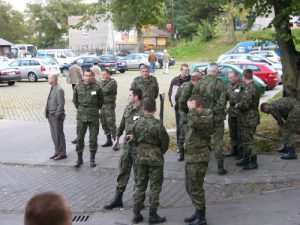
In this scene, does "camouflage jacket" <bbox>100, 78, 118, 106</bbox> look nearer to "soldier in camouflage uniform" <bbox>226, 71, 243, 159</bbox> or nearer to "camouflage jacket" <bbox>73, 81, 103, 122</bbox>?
"camouflage jacket" <bbox>73, 81, 103, 122</bbox>

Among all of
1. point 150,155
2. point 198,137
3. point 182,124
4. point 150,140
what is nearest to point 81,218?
point 150,155

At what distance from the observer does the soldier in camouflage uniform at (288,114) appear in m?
9.80

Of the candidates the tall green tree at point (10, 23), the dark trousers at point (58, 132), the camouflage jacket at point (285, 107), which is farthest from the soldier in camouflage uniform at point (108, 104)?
the tall green tree at point (10, 23)

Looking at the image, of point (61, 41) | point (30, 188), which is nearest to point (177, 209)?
point (30, 188)

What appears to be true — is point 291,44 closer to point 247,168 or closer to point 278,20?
point 278,20

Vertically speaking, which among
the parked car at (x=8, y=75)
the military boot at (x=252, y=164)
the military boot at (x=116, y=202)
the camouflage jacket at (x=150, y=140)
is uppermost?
the camouflage jacket at (x=150, y=140)

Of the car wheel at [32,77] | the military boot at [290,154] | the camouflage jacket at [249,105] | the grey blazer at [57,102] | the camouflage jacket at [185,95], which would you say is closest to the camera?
the camouflage jacket at [249,105]

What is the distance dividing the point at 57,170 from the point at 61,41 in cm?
7639

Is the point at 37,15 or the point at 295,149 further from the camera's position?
the point at 37,15

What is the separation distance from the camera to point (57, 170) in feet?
35.0

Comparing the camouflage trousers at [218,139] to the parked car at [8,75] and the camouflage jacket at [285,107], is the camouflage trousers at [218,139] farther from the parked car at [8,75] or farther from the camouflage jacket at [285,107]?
the parked car at [8,75]

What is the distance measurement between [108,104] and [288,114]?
14.4ft

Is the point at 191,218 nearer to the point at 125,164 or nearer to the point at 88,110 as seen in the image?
the point at 125,164

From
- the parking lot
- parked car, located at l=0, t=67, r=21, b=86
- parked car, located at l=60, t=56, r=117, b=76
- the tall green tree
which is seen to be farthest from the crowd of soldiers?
the tall green tree
